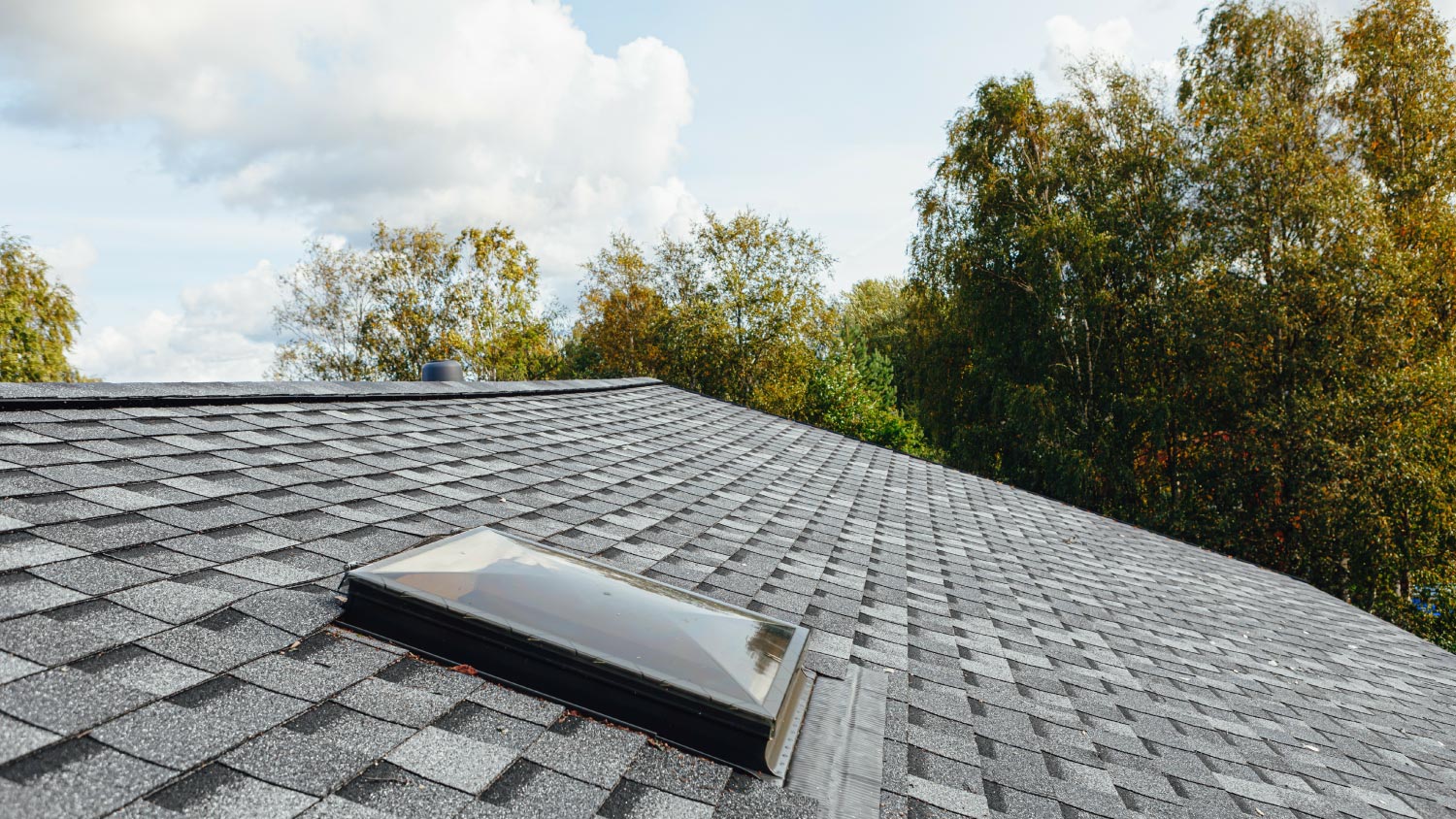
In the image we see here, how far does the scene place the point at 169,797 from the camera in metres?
1.10

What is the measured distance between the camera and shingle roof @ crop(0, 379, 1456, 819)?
→ 131cm

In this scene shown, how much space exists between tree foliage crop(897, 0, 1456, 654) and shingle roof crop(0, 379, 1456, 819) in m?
9.13

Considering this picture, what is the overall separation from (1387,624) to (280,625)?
11.1 meters

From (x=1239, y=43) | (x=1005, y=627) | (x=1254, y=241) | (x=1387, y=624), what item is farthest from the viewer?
(x=1239, y=43)

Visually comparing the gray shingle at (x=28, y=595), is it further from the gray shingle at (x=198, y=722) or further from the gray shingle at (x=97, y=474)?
the gray shingle at (x=97, y=474)

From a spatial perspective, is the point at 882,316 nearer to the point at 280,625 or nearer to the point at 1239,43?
the point at 1239,43

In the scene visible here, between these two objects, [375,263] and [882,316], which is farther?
[882,316]

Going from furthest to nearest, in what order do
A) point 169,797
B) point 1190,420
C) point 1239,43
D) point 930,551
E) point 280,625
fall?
1. point 1239,43
2. point 1190,420
3. point 930,551
4. point 280,625
5. point 169,797

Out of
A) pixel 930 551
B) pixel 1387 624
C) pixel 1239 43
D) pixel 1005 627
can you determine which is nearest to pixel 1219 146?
pixel 1239 43

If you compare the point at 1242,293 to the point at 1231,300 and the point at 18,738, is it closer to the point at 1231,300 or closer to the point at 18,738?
the point at 1231,300

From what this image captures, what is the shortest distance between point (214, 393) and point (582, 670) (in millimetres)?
3179

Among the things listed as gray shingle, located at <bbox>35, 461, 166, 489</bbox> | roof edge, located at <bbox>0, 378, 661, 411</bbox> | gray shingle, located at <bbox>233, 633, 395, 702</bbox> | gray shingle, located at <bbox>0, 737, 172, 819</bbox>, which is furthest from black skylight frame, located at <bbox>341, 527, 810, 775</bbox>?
roof edge, located at <bbox>0, 378, 661, 411</bbox>

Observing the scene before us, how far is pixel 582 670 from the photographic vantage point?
1.74m

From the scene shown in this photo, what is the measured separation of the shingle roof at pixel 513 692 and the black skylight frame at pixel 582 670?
0.19 ft
